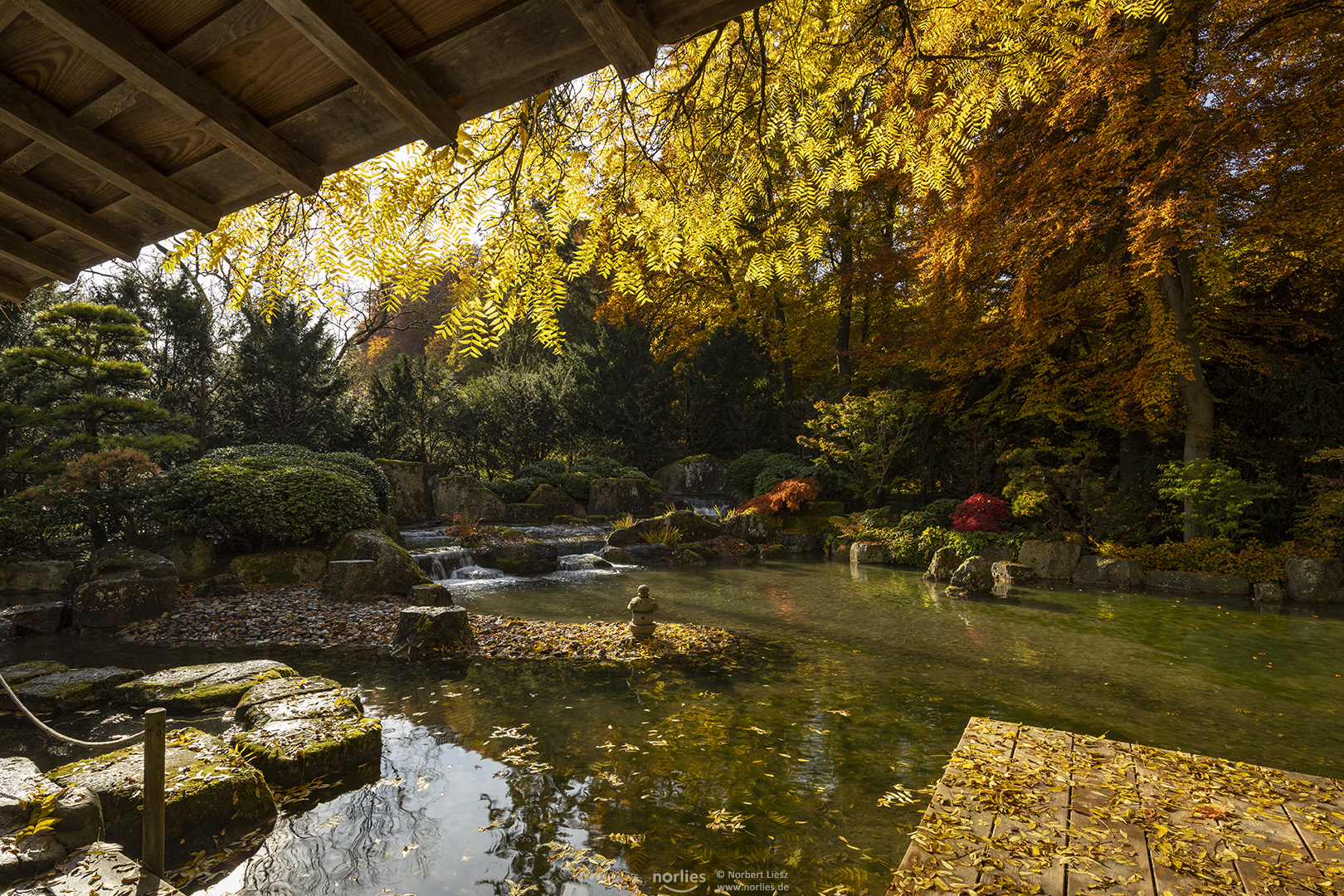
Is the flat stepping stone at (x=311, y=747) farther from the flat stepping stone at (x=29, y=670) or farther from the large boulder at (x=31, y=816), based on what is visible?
the flat stepping stone at (x=29, y=670)

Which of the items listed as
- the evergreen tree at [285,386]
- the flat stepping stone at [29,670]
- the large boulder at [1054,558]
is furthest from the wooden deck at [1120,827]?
the evergreen tree at [285,386]

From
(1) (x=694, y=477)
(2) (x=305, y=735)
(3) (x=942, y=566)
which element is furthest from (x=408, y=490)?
(3) (x=942, y=566)

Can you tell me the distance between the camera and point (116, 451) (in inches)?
327

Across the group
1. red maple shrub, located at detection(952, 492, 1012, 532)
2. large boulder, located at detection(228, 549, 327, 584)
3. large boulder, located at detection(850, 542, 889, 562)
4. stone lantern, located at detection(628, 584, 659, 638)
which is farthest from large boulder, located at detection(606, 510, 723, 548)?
stone lantern, located at detection(628, 584, 659, 638)

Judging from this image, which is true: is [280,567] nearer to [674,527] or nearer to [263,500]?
[263,500]

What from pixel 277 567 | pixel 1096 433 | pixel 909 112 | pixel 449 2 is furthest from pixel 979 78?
pixel 1096 433

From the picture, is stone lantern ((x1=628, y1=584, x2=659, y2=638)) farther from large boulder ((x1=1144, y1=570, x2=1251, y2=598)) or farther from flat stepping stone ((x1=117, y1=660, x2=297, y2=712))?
large boulder ((x1=1144, y1=570, x2=1251, y2=598))

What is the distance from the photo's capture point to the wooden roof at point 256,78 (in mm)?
1367

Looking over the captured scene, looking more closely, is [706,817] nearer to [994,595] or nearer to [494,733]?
[494,733]

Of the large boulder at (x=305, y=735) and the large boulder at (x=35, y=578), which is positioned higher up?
the large boulder at (x=35, y=578)

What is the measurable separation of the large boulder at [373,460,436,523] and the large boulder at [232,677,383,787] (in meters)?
10.4

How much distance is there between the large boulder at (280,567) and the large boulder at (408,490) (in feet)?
16.5

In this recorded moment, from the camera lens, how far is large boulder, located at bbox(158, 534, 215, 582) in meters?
8.52

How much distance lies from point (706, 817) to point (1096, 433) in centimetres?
1451
